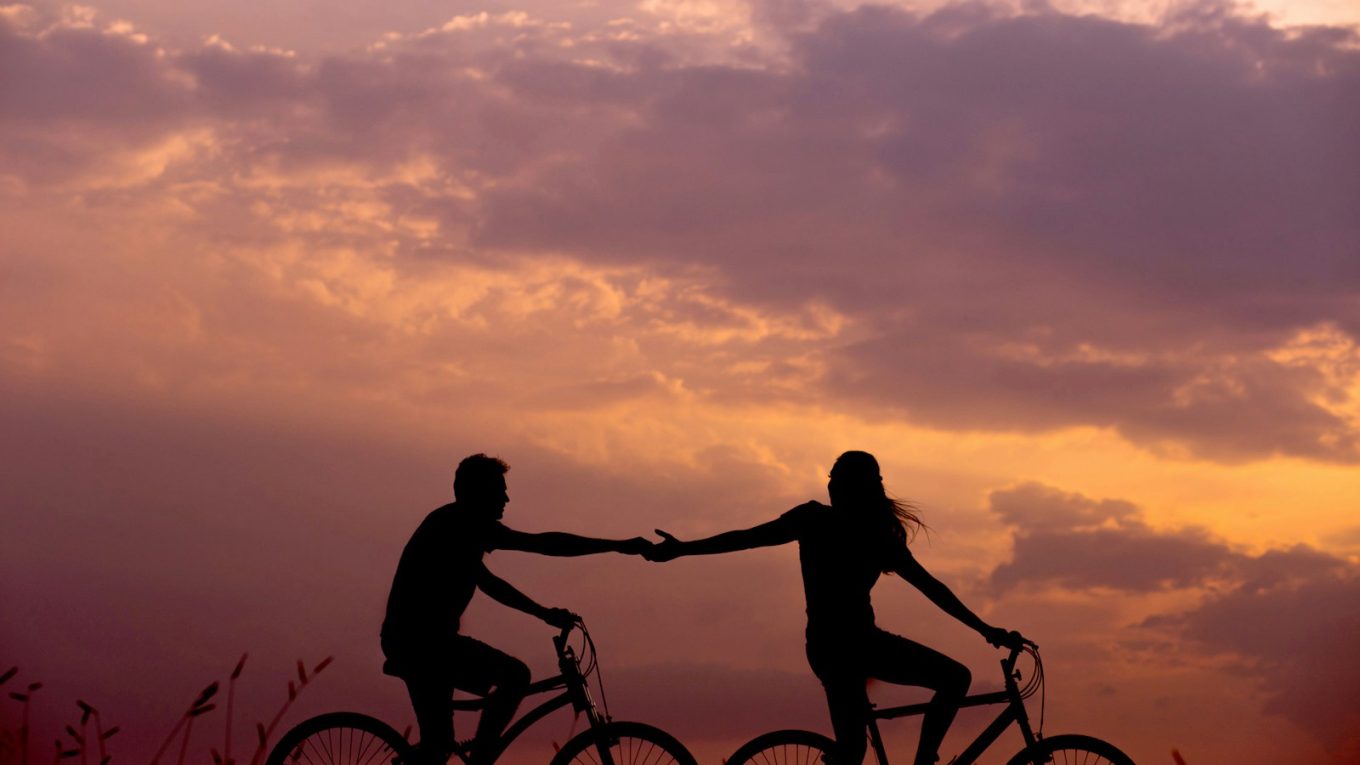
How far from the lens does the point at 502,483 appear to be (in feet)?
30.6


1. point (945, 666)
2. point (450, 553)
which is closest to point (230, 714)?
point (450, 553)

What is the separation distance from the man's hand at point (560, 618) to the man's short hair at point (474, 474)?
1000 mm

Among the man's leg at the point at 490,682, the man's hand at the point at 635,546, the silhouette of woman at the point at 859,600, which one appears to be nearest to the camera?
the silhouette of woman at the point at 859,600

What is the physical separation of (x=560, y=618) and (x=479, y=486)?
3.54 ft

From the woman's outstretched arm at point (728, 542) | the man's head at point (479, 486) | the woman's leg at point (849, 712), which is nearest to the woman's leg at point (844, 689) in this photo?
the woman's leg at point (849, 712)

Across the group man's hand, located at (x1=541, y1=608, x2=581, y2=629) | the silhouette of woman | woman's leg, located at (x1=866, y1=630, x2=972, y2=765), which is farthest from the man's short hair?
woman's leg, located at (x1=866, y1=630, x2=972, y2=765)

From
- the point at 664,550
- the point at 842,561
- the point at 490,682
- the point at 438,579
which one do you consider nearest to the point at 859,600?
the point at 842,561

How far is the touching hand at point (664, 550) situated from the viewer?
962 cm

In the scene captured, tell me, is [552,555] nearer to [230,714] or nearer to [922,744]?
[922,744]

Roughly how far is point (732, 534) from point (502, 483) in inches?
64.3

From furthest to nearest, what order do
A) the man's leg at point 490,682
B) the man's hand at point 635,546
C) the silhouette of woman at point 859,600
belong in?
the man's hand at point 635,546, the man's leg at point 490,682, the silhouette of woman at point 859,600

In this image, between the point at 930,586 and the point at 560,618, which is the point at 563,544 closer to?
the point at 560,618

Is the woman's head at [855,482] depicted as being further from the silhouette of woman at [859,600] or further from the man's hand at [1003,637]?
the man's hand at [1003,637]

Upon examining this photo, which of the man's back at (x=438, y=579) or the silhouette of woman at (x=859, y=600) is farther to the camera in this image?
the man's back at (x=438, y=579)
